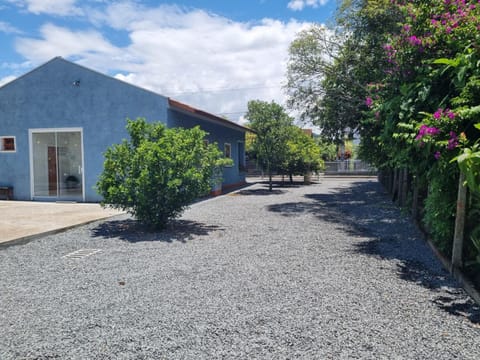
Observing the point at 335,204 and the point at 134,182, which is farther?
the point at 335,204

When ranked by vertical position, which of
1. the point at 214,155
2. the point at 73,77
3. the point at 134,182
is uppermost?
the point at 73,77

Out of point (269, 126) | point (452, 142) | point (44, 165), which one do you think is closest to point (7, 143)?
point (44, 165)

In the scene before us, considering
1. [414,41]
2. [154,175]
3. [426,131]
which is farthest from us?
[154,175]

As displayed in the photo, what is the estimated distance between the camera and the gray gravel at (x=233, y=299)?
2748mm

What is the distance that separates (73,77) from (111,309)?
1048cm

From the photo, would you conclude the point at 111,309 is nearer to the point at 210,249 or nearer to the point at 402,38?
the point at 210,249

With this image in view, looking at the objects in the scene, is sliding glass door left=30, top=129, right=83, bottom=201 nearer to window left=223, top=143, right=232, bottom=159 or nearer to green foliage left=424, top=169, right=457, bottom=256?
window left=223, top=143, right=232, bottom=159

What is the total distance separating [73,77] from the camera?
1178 cm

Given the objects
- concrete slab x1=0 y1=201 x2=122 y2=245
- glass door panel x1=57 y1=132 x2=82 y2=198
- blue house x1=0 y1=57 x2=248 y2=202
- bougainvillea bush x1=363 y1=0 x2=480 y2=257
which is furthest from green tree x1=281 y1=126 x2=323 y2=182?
bougainvillea bush x1=363 y1=0 x2=480 y2=257

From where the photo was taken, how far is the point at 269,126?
15961mm

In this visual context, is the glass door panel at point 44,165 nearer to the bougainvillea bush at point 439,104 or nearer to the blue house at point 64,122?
the blue house at point 64,122

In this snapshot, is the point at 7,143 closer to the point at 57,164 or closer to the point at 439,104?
the point at 57,164

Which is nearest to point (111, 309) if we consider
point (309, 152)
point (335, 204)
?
point (335, 204)

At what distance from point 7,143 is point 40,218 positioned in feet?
19.9
